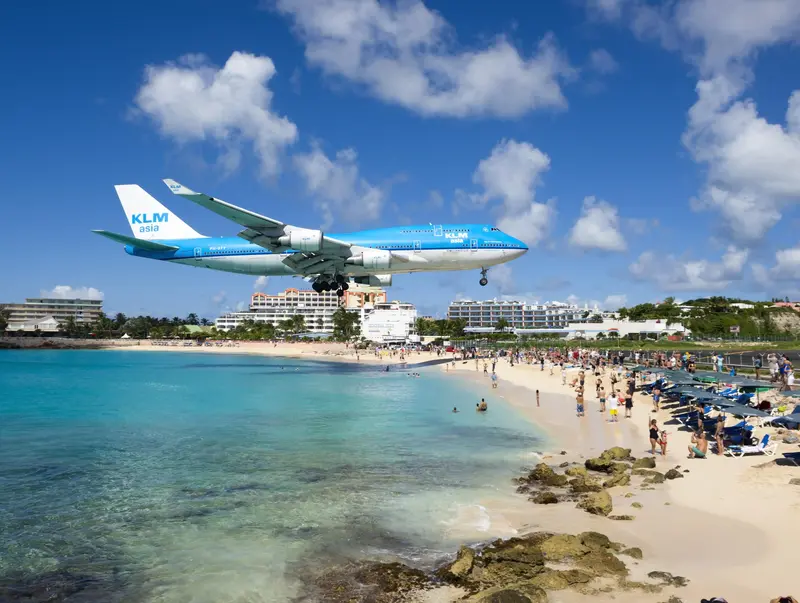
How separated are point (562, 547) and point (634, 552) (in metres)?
1.35

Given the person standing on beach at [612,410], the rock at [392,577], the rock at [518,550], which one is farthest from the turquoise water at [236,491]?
the person standing on beach at [612,410]

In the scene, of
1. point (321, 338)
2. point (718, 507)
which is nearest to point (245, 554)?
point (718, 507)

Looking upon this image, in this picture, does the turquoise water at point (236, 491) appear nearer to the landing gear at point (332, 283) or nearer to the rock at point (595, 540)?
the rock at point (595, 540)

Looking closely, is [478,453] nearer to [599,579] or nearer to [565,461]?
[565,461]

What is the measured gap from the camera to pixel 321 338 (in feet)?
558

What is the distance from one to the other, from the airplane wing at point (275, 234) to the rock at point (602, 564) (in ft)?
88.2

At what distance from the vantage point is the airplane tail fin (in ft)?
149

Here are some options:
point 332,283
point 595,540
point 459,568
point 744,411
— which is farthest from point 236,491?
point 332,283

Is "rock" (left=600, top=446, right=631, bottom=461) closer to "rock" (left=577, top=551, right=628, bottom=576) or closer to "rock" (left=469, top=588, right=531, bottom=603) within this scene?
"rock" (left=577, top=551, right=628, bottom=576)

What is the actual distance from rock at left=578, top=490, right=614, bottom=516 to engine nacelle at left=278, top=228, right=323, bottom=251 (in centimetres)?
2587

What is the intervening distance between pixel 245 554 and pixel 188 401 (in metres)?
33.9

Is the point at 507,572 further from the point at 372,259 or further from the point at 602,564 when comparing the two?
the point at 372,259

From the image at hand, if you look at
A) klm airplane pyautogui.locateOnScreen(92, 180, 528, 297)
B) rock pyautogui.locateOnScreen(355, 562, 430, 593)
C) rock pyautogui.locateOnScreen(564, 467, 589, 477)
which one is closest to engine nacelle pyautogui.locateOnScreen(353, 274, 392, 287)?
klm airplane pyautogui.locateOnScreen(92, 180, 528, 297)

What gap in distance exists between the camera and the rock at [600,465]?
57.5 ft
